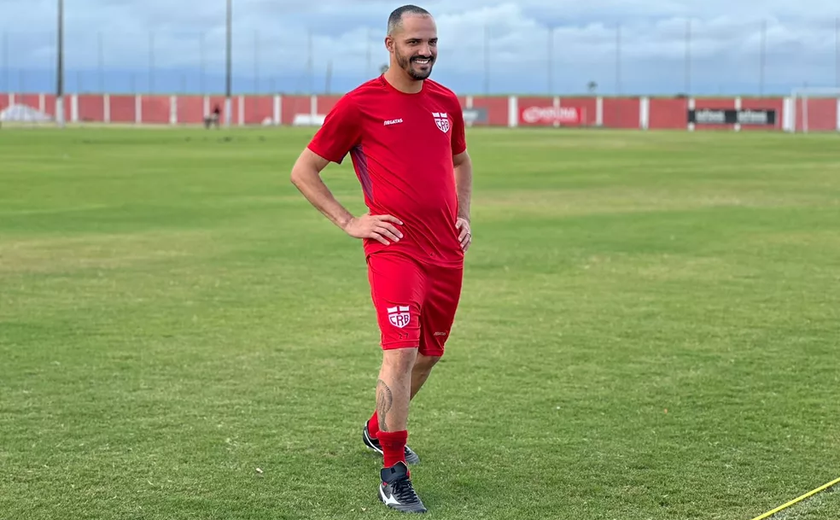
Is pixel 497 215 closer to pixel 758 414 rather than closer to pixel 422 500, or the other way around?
pixel 758 414

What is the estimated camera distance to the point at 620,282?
40.3ft

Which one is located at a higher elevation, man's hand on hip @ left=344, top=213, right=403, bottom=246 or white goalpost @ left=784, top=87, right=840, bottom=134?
white goalpost @ left=784, top=87, right=840, bottom=134

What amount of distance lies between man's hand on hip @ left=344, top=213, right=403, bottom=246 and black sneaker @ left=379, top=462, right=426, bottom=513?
975 millimetres

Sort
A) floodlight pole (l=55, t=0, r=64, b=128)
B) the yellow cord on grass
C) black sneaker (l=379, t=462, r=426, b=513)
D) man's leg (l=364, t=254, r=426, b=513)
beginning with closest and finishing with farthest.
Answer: the yellow cord on grass → black sneaker (l=379, t=462, r=426, b=513) → man's leg (l=364, t=254, r=426, b=513) → floodlight pole (l=55, t=0, r=64, b=128)

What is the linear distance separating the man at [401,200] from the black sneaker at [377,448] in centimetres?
52

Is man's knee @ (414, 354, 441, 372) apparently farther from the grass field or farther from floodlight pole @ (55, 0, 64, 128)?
floodlight pole @ (55, 0, 64, 128)

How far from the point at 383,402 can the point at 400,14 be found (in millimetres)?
1688

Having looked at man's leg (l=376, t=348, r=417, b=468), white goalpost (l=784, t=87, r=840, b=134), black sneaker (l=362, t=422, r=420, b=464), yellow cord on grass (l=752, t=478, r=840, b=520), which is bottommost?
yellow cord on grass (l=752, t=478, r=840, b=520)

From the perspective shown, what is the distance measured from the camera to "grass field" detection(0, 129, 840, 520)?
219 inches

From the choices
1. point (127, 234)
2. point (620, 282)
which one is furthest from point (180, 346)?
point (127, 234)

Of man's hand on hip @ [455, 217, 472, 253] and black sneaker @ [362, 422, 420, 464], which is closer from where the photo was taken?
man's hand on hip @ [455, 217, 472, 253]

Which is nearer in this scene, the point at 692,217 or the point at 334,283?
the point at 334,283

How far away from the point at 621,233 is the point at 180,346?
30.0 feet

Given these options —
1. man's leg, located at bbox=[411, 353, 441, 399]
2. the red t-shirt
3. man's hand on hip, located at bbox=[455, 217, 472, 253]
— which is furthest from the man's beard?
man's leg, located at bbox=[411, 353, 441, 399]
